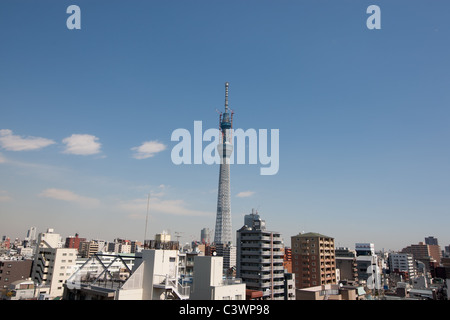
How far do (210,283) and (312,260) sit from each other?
96.4 ft

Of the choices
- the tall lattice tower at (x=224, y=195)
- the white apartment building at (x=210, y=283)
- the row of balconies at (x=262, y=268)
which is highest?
the tall lattice tower at (x=224, y=195)

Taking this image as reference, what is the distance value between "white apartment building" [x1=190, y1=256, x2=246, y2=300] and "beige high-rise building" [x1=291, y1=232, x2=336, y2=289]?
1083 inches

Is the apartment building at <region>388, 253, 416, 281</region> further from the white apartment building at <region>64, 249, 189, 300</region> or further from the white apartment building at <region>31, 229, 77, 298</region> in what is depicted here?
the white apartment building at <region>64, 249, 189, 300</region>

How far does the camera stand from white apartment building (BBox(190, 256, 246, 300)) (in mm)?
15328

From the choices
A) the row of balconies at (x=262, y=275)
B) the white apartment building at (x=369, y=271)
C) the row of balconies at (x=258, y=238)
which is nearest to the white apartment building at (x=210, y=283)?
the row of balconies at (x=262, y=275)

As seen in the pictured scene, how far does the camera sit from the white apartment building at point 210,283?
50.3 ft

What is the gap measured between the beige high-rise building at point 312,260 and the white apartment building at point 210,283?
27507mm

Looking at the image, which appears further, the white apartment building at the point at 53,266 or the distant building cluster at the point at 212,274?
the white apartment building at the point at 53,266

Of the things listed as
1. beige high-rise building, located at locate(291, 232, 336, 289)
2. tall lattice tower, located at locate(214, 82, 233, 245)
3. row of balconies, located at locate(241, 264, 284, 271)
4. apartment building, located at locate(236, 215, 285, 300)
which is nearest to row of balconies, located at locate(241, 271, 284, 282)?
apartment building, located at locate(236, 215, 285, 300)

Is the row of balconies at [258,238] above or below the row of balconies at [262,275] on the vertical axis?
above

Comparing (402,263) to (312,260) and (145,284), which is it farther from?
(145,284)

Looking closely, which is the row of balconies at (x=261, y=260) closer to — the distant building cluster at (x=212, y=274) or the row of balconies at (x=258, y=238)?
the distant building cluster at (x=212, y=274)

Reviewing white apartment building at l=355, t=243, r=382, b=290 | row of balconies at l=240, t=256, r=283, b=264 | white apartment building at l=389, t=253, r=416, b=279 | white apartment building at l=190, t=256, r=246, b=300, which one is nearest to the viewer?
white apartment building at l=190, t=256, r=246, b=300
